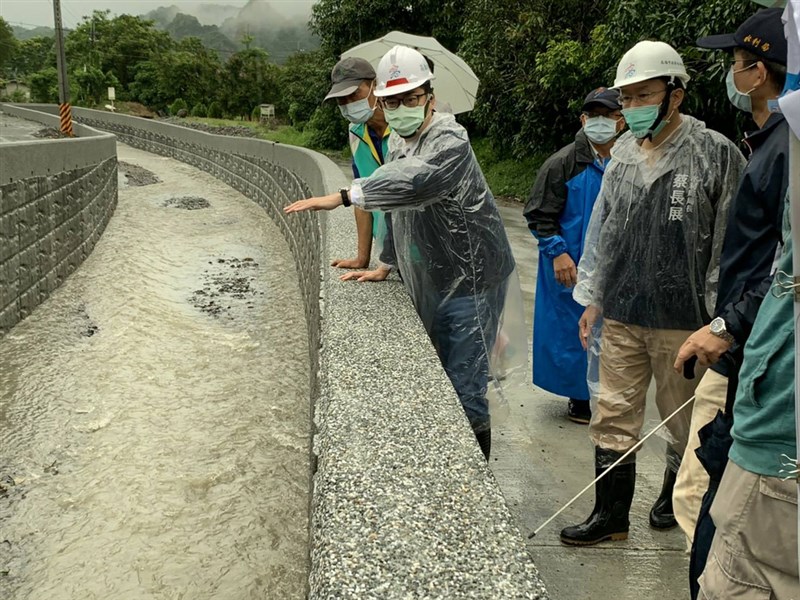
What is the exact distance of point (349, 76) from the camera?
3.91 m

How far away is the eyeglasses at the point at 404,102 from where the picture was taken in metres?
3.07

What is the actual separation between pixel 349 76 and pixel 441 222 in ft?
3.74

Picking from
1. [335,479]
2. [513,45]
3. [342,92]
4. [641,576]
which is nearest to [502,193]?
[513,45]

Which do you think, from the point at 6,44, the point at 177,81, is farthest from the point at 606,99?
the point at 6,44

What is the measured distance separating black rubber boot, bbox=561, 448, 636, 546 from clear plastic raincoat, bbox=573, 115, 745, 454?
8 centimetres

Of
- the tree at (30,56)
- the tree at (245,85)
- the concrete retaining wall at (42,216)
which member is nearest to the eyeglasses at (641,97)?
the concrete retaining wall at (42,216)

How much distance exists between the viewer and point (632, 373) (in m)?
3.07

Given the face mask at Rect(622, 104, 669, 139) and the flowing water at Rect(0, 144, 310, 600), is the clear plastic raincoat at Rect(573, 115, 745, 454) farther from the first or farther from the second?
the flowing water at Rect(0, 144, 310, 600)

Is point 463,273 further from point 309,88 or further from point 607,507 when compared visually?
point 309,88

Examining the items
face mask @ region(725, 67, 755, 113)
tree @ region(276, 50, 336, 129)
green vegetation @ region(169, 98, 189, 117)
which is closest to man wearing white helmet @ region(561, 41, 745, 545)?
face mask @ region(725, 67, 755, 113)

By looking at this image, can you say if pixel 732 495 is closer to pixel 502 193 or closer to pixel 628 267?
pixel 628 267

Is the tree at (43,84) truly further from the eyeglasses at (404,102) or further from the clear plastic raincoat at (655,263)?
the clear plastic raincoat at (655,263)

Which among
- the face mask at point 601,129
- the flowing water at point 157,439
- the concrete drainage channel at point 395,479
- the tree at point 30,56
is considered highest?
the tree at point 30,56

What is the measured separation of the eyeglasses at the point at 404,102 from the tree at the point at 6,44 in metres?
83.9
